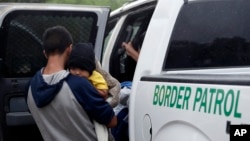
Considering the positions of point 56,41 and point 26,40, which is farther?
point 26,40

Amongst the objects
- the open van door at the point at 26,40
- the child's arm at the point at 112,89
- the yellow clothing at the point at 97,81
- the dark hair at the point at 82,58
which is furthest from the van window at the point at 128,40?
the dark hair at the point at 82,58

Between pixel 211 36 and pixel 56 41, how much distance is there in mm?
1059

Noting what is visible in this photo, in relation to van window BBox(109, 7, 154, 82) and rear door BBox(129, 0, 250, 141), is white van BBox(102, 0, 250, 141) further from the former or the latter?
van window BBox(109, 7, 154, 82)

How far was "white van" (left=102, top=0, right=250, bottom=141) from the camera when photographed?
2.62 meters

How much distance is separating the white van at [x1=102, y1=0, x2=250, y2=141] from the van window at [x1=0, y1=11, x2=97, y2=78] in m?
0.89

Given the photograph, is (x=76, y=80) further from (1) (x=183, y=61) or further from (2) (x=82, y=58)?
(1) (x=183, y=61)

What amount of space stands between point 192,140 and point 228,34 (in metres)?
0.85

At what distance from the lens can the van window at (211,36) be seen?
296 centimetres

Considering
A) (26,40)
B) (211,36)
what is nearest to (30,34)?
(26,40)

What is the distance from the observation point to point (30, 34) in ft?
13.0

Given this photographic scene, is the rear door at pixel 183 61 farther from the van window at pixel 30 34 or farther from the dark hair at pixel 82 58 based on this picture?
the van window at pixel 30 34

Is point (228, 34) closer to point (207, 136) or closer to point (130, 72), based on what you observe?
point (207, 136)

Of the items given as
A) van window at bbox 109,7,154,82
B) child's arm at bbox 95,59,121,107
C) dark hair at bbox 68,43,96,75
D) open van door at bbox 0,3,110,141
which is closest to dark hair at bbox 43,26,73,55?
dark hair at bbox 68,43,96,75

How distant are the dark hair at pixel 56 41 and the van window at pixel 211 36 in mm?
723
